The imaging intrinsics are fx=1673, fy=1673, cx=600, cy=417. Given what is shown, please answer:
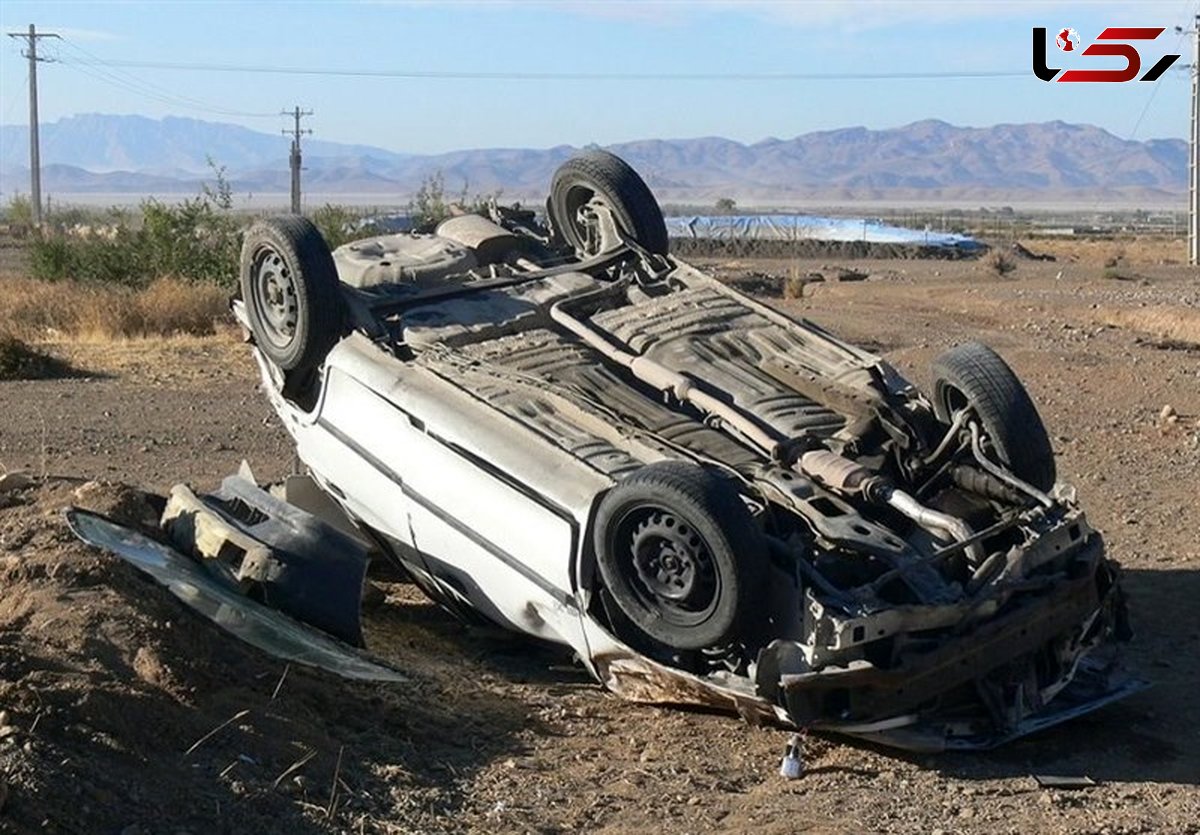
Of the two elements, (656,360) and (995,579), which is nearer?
(995,579)

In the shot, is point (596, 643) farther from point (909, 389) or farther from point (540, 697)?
point (909, 389)

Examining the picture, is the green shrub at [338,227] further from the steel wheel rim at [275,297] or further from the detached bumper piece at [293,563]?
Result: the detached bumper piece at [293,563]

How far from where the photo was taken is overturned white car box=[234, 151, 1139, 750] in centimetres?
590

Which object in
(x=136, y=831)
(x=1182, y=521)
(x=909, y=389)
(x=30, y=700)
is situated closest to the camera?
(x=136, y=831)

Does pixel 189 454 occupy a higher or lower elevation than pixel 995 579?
lower

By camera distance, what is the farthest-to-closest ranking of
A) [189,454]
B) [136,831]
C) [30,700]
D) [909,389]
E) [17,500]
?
[189,454], [17,500], [909,389], [30,700], [136,831]

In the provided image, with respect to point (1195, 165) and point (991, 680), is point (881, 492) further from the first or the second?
point (1195, 165)

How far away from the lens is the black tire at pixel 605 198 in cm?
902

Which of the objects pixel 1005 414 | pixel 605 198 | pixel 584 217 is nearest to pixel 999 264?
pixel 584 217

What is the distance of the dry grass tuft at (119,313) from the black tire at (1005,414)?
1263cm

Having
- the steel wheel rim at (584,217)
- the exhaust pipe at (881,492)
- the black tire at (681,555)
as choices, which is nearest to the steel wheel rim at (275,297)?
the steel wheel rim at (584,217)

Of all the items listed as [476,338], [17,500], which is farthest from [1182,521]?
[17,500]

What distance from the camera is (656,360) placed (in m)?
7.65

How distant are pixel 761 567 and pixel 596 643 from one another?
869 millimetres
